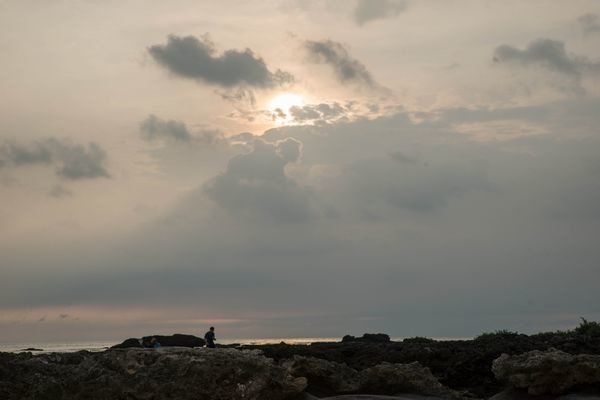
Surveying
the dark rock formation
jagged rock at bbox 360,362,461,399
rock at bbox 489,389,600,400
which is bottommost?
rock at bbox 489,389,600,400

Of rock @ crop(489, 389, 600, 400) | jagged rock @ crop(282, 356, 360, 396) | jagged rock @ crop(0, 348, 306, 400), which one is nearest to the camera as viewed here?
jagged rock @ crop(0, 348, 306, 400)

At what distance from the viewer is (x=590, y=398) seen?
1714 centimetres

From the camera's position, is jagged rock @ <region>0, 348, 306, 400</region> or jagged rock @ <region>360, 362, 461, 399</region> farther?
jagged rock @ <region>360, 362, 461, 399</region>

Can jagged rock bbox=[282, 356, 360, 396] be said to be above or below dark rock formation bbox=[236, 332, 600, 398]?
below

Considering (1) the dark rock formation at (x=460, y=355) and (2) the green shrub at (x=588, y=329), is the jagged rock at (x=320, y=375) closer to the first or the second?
(1) the dark rock formation at (x=460, y=355)

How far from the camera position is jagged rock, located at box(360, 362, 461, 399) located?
1750 centimetres

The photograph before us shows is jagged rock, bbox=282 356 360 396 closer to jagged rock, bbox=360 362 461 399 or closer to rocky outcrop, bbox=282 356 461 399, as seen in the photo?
rocky outcrop, bbox=282 356 461 399

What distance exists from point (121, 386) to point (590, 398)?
436 inches

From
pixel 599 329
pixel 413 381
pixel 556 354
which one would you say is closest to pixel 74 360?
pixel 413 381

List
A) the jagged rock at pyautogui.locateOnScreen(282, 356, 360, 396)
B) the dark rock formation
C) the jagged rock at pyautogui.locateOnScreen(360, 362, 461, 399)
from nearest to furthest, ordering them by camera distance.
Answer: the jagged rock at pyautogui.locateOnScreen(282, 356, 360, 396), the jagged rock at pyautogui.locateOnScreen(360, 362, 461, 399), the dark rock formation

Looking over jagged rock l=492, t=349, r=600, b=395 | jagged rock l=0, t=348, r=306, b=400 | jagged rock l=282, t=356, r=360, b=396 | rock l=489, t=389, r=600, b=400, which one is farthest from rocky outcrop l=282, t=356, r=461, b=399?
jagged rock l=0, t=348, r=306, b=400

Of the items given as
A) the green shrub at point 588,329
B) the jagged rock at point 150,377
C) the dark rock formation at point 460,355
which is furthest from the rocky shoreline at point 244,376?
the green shrub at point 588,329

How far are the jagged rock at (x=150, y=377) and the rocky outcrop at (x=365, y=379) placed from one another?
196 centimetres

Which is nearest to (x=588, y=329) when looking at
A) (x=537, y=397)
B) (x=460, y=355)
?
(x=460, y=355)
